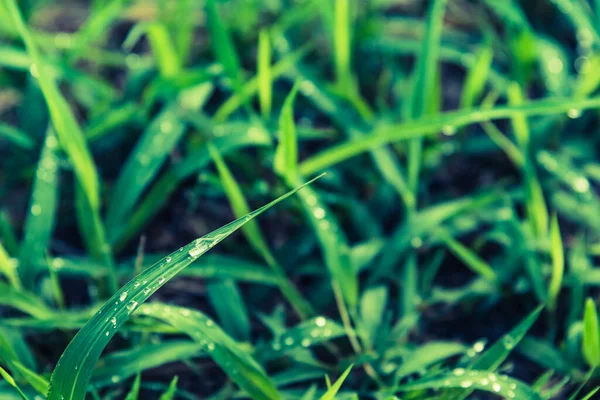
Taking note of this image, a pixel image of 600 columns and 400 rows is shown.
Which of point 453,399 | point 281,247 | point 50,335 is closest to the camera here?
point 453,399

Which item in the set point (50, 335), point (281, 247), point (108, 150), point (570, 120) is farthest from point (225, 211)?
point (570, 120)

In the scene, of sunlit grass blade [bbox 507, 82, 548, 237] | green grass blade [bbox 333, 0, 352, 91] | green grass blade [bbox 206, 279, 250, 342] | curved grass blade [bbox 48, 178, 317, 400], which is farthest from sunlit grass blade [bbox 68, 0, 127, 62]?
sunlit grass blade [bbox 507, 82, 548, 237]

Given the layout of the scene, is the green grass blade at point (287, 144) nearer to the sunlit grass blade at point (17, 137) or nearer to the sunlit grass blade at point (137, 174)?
the sunlit grass blade at point (137, 174)

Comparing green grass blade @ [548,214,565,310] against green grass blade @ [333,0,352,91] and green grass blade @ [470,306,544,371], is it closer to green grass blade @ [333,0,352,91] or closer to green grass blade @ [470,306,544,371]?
green grass blade @ [470,306,544,371]

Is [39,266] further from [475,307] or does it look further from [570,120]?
[570,120]

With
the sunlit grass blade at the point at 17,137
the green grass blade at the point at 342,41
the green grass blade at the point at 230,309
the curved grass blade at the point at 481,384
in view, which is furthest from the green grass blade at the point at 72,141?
the curved grass blade at the point at 481,384

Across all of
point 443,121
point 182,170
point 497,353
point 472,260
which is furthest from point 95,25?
point 497,353
